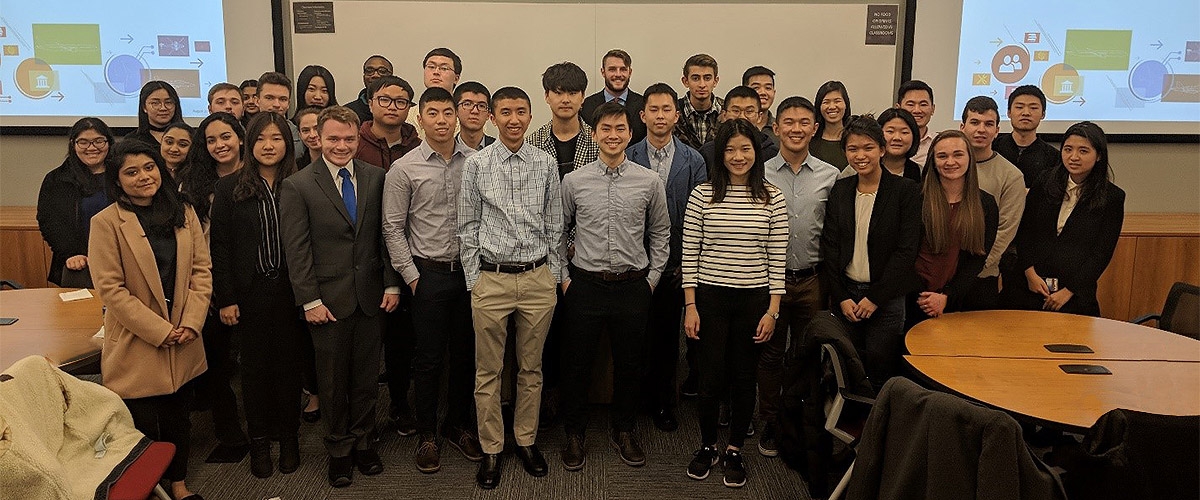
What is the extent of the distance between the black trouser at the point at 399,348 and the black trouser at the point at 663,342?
1.18 metres

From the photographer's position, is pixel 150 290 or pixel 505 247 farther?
pixel 505 247

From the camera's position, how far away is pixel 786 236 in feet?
10.1

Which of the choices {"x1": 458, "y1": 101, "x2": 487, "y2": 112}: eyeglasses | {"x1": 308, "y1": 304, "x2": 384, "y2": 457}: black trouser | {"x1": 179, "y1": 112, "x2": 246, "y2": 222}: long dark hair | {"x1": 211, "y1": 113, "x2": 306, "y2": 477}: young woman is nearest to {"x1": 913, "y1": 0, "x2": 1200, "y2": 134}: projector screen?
{"x1": 458, "y1": 101, "x2": 487, "y2": 112}: eyeglasses

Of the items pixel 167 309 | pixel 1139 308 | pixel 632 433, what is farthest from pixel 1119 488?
pixel 1139 308

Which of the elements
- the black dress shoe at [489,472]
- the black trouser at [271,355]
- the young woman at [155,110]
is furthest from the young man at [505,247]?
the young woman at [155,110]

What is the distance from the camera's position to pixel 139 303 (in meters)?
2.80

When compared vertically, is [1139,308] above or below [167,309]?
below

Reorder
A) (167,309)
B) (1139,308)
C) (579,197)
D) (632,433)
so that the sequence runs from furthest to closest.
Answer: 1. (1139,308)
2. (632,433)
3. (579,197)
4. (167,309)

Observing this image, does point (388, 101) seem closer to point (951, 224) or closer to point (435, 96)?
point (435, 96)

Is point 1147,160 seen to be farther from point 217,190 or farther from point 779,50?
point 217,190

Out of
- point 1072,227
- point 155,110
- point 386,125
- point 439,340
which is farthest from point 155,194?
point 1072,227

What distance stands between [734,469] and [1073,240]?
2.05 metres

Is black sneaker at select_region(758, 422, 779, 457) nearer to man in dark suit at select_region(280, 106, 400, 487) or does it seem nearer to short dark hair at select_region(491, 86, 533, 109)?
man in dark suit at select_region(280, 106, 400, 487)

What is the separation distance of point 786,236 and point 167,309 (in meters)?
2.52
